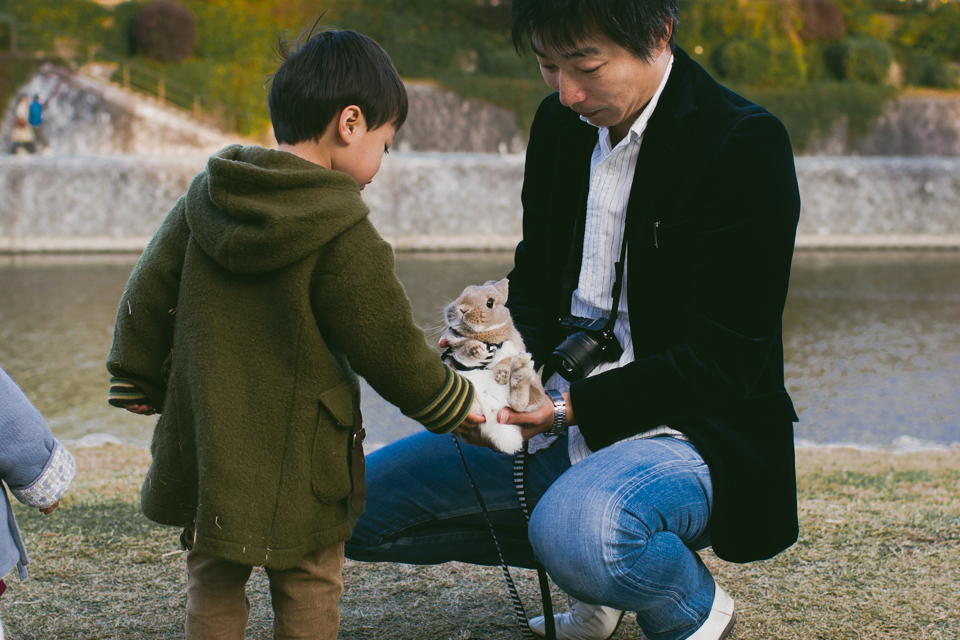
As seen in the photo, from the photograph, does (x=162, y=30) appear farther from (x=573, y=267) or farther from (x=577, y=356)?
(x=577, y=356)

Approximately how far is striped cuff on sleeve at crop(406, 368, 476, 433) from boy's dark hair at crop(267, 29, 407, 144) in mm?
594

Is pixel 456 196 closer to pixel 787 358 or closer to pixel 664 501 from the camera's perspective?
pixel 787 358

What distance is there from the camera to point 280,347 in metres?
1.83

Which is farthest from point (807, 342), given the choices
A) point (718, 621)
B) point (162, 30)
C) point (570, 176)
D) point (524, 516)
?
point (162, 30)

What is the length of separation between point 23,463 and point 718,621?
158cm

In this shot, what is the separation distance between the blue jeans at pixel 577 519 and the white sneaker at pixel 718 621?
0.02 m

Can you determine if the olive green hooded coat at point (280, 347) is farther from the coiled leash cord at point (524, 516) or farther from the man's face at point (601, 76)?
the man's face at point (601, 76)

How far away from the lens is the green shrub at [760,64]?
2505cm

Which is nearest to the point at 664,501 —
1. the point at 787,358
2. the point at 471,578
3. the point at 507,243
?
the point at 471,578

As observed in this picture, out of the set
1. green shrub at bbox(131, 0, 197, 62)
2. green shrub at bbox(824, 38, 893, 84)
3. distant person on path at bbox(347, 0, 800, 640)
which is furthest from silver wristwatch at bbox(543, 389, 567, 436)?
green shrub at bbox(824, 38, 893, 84)

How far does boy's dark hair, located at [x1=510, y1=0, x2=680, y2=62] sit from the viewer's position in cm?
206

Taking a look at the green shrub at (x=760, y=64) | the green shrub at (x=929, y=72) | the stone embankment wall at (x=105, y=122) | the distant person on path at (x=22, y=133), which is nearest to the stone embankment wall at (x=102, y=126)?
the stone embankment wall at (x=105, y=122)

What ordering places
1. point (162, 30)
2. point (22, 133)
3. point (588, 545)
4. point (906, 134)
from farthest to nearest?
1. point (906, 134)
2. point (162, 30)
3. point (22, 133)
4. point (588, 545)

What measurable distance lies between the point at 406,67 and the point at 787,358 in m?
19.6
